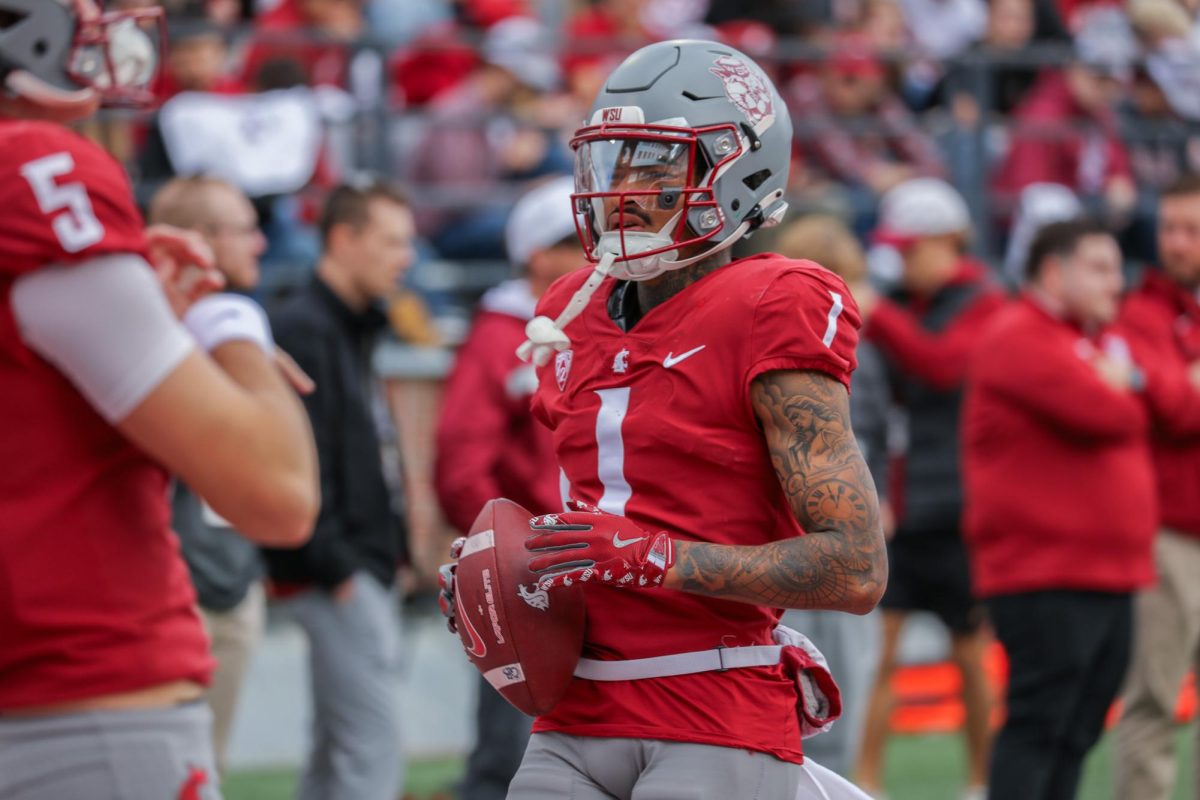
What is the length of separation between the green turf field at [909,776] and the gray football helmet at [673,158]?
4086 mm

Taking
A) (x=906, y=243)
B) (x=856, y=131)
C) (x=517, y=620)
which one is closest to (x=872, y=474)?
(x=906, y=243)

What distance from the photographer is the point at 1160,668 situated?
5.42 m

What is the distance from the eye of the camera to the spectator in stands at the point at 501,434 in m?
5.43

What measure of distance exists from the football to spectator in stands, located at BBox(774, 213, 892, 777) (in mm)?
2810

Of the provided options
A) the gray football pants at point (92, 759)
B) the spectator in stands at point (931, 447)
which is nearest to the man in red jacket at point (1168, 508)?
the spectator in stands at point (931, 447)

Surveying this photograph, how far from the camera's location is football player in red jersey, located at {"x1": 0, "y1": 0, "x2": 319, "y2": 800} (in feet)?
7.40

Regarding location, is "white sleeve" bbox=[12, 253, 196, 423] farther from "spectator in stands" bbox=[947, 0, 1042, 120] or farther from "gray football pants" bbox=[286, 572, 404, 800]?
"spectator in stands" bbox=[947, 0, 1042, 120]

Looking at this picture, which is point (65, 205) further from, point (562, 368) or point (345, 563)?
point (345, 563)

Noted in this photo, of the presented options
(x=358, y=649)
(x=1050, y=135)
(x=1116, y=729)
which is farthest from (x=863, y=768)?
(x=1050, y=135)

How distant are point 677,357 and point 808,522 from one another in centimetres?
34

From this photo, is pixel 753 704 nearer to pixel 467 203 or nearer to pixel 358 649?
pixel 358 649

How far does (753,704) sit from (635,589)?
0.90 ft

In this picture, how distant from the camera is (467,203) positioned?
885cm

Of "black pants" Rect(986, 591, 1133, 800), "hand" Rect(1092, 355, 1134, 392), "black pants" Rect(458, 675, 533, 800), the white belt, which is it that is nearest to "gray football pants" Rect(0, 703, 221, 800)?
the white belt
